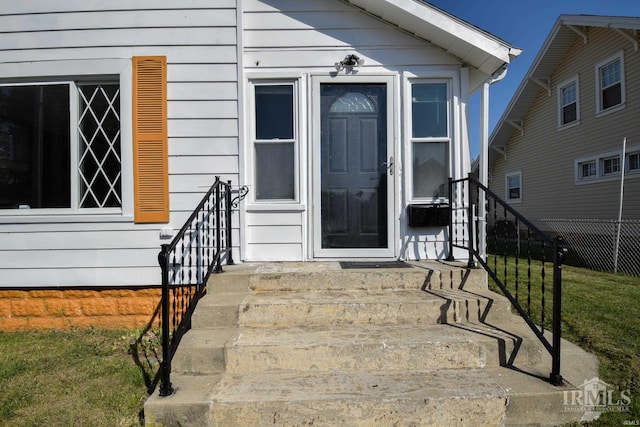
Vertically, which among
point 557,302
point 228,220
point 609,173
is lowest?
point 557,302

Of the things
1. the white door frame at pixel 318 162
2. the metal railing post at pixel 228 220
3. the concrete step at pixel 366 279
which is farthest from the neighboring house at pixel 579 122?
the metal railing post at pixel 228 220

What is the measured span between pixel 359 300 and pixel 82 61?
3678mm

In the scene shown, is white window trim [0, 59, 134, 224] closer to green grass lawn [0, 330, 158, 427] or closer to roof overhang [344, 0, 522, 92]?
green grass lawn [0, 330, 158, 427]

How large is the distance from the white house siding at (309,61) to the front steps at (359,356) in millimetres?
485

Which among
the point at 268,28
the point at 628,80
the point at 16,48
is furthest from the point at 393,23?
the point at 628,80

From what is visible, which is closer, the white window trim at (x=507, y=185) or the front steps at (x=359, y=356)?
the front steps at (x=359, y=356)

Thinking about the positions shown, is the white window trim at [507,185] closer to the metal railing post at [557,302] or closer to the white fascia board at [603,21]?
the white fascia board at [603,21]

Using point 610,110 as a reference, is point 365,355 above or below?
below

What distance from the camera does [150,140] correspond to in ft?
11.5

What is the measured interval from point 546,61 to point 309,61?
10043mm

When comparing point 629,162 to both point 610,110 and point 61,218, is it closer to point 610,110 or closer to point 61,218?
point 610,110

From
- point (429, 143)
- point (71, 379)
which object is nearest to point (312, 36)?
point (429, 143)

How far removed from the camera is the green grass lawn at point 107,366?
85.4 inches

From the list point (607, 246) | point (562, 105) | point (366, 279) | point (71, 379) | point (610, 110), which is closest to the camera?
point (71, 379)
